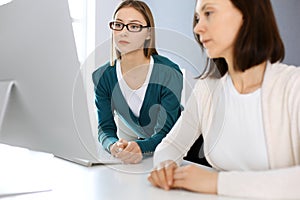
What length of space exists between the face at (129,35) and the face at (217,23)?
0.78 feet

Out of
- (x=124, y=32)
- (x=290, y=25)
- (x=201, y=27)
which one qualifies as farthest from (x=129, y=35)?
(x=290, y=25)

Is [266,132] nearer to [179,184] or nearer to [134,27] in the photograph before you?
[179,184]

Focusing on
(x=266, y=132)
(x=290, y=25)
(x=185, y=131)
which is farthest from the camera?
(x=290, y=25)

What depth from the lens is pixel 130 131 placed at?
3.49 feet

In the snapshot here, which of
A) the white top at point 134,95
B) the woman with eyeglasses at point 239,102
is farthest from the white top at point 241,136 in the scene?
the white top at point 134,95

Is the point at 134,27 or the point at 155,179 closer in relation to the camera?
the point at 155,179

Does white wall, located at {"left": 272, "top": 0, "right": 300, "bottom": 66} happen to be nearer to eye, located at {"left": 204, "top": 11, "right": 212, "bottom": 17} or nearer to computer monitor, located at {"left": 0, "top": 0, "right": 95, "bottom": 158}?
eye, located at {"left": 204, "top": 11, "right": 212, "bottom": 17}

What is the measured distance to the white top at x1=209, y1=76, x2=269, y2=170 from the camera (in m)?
0.84

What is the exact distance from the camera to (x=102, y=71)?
3.68ft

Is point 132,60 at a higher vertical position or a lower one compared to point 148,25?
lower

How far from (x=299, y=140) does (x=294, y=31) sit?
861 mm

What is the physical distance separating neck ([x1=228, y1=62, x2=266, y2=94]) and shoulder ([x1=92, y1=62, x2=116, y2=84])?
13.4 inches

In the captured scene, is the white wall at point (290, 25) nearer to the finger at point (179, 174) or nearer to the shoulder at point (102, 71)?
the shoulder at point (102, 71)

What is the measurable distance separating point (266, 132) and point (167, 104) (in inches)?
12.0
